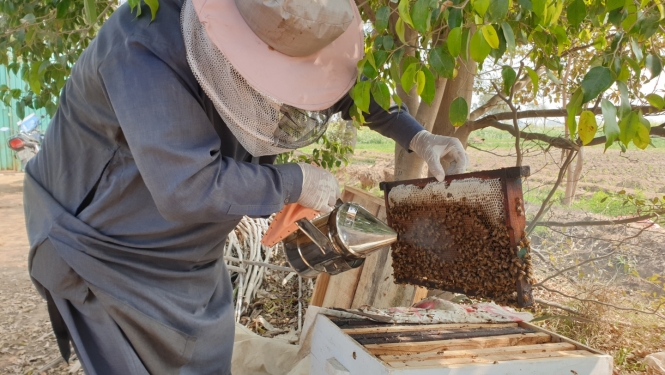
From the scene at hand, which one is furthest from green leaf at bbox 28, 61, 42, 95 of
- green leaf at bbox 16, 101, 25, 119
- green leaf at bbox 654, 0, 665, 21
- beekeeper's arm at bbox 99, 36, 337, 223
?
green leaf at bbox 654, 0, 665, 21

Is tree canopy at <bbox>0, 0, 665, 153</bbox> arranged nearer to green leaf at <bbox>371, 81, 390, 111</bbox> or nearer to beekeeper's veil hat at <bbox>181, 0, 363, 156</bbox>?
green leaf at <bbox>371, 81, 390, 111</bbox>

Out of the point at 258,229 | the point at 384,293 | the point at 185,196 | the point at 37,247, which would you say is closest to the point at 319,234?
the point at 185,196

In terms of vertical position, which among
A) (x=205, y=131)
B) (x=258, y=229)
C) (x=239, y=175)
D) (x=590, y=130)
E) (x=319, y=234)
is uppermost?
(x=590, y=130)

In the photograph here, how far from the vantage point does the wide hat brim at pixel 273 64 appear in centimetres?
146

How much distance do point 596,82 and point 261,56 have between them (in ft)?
2.96

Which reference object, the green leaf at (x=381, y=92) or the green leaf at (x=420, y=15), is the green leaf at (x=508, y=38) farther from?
the green leaf at (x=381, y=92)

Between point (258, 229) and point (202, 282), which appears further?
point (258, 229)

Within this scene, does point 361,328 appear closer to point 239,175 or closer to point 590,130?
point 239,175

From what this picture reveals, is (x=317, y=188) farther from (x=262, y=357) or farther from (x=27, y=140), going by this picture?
(x=27, y=140)

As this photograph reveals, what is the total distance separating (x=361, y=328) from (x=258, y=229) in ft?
10.4

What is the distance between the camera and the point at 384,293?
3105mm

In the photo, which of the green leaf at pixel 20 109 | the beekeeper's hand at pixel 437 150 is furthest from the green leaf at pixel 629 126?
the green leaf at pixel 20 109

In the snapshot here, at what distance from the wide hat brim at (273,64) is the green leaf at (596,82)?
761 mm

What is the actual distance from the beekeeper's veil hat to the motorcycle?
10351 mm
